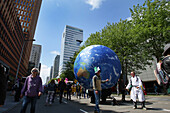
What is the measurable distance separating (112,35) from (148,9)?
705 cm

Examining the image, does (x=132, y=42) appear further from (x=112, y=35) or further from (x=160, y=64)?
(x=160, y=64)

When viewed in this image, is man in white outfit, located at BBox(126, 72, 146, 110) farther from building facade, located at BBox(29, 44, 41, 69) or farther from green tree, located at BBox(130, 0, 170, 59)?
building facade, located at BBox(29, 44, 41, 69)

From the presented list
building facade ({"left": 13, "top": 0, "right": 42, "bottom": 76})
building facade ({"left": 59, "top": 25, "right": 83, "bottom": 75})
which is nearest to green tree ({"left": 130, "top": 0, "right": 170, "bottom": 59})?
building facade ({"left": 13, "top": 0, "right": 42, "bottom": 76})

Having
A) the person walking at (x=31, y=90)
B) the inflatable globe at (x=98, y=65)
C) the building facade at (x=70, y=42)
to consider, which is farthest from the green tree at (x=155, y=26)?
the building facade at (x=70, y=42)

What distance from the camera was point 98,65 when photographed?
7543mm

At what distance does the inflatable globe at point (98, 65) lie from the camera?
7.55 m

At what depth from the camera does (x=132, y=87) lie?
6824mm

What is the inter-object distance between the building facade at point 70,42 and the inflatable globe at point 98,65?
139m

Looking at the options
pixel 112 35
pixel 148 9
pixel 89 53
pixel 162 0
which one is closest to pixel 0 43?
pixel 112 35

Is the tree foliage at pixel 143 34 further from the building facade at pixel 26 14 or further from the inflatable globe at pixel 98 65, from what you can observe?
the building facade at pixel 26 14

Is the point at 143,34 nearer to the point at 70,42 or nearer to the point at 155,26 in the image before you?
the point at 155,26

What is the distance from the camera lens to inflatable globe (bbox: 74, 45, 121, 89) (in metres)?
7.55

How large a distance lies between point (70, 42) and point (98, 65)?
154 metres

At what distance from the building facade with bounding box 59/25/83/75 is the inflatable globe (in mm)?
138672
